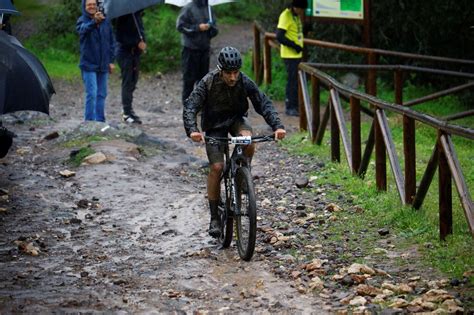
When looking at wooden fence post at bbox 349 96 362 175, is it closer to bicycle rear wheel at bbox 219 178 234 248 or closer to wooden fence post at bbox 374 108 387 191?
wooden fence post at bbox 374 108 387 191

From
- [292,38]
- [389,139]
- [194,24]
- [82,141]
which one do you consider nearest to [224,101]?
[389,139]

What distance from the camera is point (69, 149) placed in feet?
42.1

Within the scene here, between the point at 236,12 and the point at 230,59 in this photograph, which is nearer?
the point at 230,59

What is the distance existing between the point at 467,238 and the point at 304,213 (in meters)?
2.18

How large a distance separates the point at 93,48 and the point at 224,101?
583 cm

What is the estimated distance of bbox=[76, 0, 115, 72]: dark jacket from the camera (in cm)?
1381

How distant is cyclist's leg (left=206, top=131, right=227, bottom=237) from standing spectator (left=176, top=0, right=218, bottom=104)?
22.8 ft

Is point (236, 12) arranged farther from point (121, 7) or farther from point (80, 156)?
point (80, 156)

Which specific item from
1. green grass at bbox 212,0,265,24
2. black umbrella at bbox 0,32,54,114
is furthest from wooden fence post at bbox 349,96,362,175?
green grass at bbox 212,0,265,24

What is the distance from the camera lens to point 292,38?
15984mm

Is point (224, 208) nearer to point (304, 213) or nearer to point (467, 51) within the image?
point (304, 213)

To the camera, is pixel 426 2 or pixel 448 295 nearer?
pixel 448 295

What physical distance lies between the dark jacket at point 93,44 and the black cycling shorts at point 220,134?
5694 millimetres

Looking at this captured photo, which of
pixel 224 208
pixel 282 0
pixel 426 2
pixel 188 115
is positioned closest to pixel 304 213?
pixel 224 208
